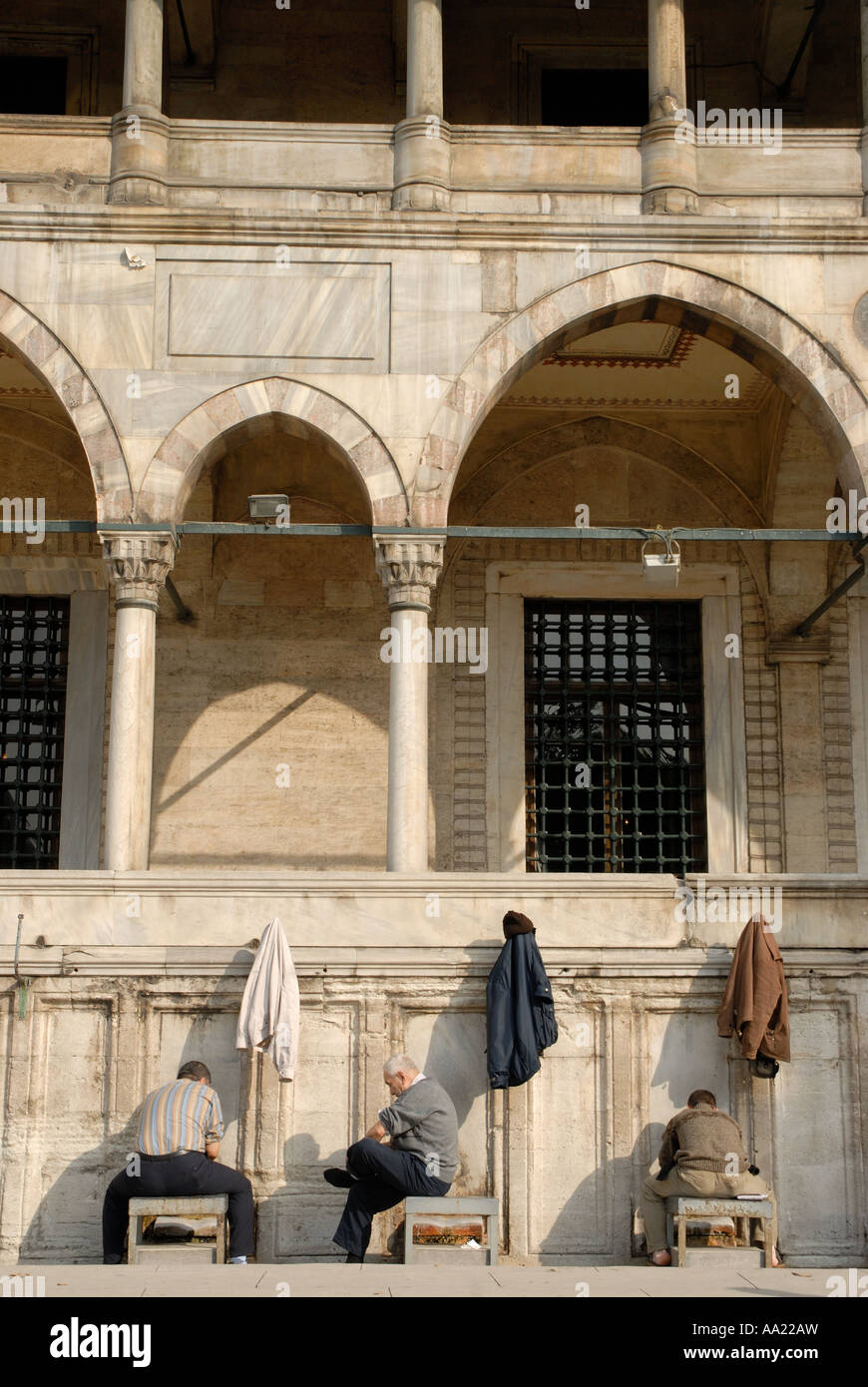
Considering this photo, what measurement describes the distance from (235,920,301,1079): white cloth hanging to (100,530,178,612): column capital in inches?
133

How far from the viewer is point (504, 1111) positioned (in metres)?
10.9

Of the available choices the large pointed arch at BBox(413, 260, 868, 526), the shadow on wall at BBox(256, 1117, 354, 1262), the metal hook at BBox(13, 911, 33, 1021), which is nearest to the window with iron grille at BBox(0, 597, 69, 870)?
the large pointed arch at BBox(413, 260, 868, 526)

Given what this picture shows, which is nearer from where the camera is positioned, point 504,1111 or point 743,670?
point 504,1111

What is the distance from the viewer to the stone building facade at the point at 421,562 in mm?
11000

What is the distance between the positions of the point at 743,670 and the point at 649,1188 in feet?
23.5

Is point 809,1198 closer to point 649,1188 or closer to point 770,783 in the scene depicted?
point 649,1188

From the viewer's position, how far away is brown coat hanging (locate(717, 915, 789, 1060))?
422 inches

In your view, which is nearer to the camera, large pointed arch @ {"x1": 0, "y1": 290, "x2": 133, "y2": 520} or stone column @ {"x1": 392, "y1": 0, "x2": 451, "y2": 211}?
large pointed arch @ {"x1": 0, "y1": 290, "x2": 133, "y2": 520}

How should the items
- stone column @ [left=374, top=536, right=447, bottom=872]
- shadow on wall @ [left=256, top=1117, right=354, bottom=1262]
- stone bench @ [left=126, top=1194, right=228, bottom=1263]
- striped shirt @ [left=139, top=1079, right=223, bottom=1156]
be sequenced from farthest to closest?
stone column @ [left=374, top=536, right=447, bottom=872] < shadow on wall @ [left=256, top=1117, right=354, bottom=1262] < striped shirt @ [left=139, top=1079, right=223, bottom=1156] < stone bench @ [left=126, top=1194, right=228, bottom=1263]

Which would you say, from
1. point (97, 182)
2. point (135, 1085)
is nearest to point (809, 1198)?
point (135, 1085)

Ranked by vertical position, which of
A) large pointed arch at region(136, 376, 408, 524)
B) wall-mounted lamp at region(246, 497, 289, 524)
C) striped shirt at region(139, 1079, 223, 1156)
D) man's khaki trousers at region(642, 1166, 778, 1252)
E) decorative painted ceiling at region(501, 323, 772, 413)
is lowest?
man's khaki trousers at region(642, 1166, 778, 1252)

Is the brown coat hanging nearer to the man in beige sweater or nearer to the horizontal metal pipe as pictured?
the man in beige sweater

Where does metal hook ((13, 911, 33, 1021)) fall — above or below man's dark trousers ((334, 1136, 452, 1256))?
above

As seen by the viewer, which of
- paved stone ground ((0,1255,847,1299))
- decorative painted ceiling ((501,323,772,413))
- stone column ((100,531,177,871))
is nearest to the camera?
paved stone ground ((0,1255,847,1299))
